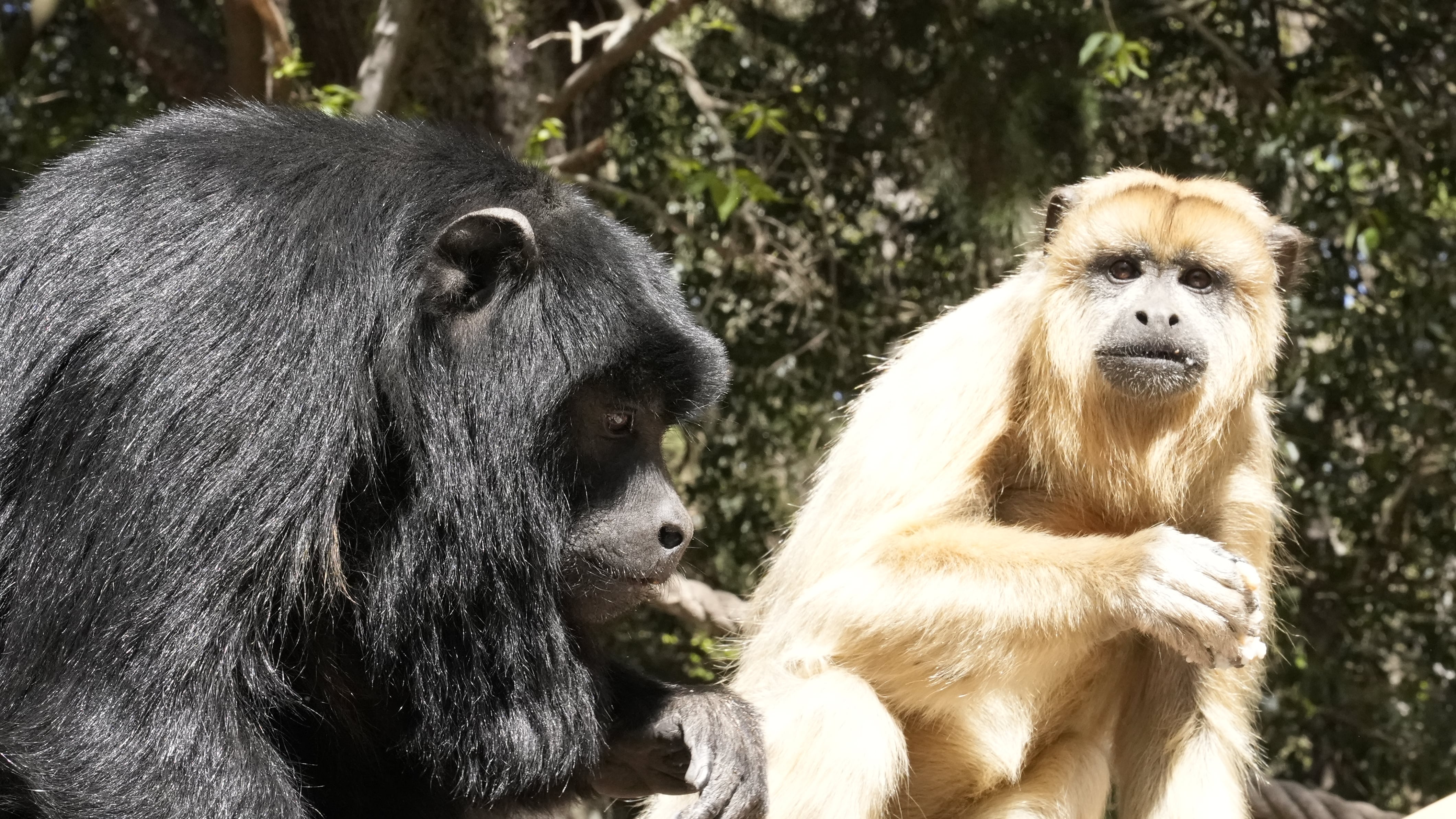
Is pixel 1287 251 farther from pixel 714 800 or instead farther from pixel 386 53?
pixel 386 53

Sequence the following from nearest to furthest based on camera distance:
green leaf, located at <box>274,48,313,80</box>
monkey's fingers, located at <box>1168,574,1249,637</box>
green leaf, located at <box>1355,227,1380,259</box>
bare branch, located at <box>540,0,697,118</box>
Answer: monkey's fingers, located at <box>1168,574,1249,637</box> < green leaf, located at <box>274,48,313,80</box> < bare branch, located at <box>540,0,697,118</box> < green leaf, located at <box>1355,227,1380,259</box>

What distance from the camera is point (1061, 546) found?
2.85 meters

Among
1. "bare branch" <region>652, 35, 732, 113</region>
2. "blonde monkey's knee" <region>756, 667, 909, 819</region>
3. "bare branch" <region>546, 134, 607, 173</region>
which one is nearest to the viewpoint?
"blonde monkey's knee" <region>756, 667, 909, 819</region>

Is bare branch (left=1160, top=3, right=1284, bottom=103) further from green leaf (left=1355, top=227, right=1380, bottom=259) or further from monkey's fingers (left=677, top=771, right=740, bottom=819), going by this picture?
monkey's fingers (left=677, top=771, right=740, bottom=819)

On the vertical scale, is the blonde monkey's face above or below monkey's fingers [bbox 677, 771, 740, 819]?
above

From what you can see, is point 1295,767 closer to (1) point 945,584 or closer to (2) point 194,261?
(1) point 945,584

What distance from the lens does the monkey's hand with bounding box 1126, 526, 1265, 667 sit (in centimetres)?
262

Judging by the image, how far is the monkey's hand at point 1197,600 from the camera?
262 cm

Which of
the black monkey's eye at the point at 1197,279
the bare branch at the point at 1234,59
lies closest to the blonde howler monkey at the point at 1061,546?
the black monkey's eye at the point at 1197,279

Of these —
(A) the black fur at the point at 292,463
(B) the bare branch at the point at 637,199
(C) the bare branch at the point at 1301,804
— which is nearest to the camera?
(A) the black fur at the point at 292,463

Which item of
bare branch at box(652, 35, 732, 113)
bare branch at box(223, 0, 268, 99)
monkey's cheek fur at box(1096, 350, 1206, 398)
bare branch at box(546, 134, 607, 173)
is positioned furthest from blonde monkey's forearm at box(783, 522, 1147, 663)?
bare branch at box(652, 35, 732, 113)

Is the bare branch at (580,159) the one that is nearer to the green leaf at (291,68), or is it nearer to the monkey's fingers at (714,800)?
the green leaf at (291,68)

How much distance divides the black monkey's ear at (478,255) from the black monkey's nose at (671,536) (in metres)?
0.49

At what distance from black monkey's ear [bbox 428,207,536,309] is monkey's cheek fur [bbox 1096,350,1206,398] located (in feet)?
4.24
